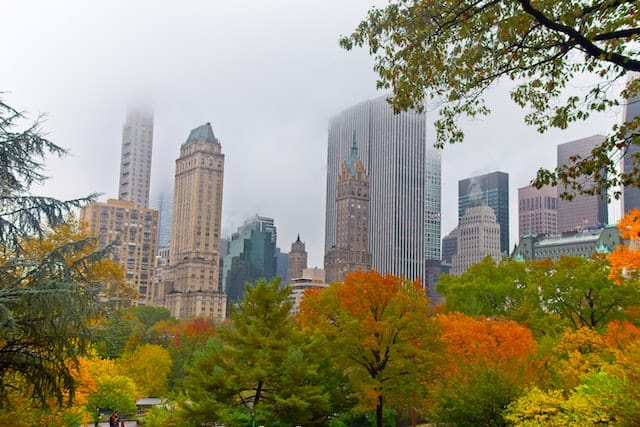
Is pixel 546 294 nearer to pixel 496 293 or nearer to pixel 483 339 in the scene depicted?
pixel 496 293

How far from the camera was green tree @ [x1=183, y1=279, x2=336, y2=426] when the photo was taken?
28469 millimetres

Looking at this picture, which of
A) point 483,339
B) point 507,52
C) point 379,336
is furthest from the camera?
point 483,339

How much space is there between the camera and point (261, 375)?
2877 centimetres

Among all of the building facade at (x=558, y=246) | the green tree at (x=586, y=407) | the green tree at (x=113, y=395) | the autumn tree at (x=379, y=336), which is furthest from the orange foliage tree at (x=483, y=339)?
the building facade at (x=558, y=246)

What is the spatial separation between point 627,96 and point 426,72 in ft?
10.2

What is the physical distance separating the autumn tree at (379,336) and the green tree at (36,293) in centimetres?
1561

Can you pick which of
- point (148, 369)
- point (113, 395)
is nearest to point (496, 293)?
point (148, 369)

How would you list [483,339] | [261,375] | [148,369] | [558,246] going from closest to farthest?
[261,375] → [483,339] → [148,369] → [558,246]

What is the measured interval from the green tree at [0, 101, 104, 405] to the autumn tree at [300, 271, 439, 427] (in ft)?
51.2

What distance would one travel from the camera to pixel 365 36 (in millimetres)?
12109

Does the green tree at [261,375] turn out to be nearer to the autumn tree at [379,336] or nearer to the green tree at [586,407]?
the autumn tree at [379,336]

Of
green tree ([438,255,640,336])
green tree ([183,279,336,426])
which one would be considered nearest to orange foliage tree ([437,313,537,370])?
green tree ([438,255,640,336])

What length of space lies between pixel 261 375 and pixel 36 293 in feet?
47.6

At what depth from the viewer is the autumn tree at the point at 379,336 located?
3297 cm
